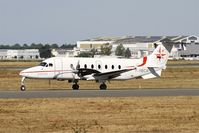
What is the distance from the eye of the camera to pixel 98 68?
47.5m

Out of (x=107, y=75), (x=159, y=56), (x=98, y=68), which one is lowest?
(x=107, y=75)

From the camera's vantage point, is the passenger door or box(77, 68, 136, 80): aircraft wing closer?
the passenger door

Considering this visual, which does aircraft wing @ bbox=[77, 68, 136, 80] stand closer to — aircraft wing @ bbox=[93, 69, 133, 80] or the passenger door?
aircraft wing @ bbox=[93, 69, 133, 80]

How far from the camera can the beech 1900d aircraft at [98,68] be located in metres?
46.2

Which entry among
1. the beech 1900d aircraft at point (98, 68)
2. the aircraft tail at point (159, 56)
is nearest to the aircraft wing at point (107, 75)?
the beech 1900d aircraft at point (98, 68)

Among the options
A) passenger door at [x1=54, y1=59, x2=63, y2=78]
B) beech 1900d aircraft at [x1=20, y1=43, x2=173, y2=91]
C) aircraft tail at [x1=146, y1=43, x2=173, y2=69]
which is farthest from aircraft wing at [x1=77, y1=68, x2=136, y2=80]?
aircraft tail at [x1=146, y1=43, x2=173, y2=69]

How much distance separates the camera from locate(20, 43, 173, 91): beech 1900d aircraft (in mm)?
46250

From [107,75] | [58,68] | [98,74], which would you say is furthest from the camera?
[107,75]

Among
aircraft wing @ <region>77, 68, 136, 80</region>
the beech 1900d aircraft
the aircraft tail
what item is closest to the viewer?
the beech 1900d aircraft

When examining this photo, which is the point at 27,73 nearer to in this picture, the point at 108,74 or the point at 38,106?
the point at 108,74

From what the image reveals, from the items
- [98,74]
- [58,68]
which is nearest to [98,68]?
[98,74]

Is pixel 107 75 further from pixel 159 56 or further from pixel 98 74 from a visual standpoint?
pixel 159 56

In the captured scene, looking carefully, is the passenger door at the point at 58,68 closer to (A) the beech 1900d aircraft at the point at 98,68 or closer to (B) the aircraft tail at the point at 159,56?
(A) the beech 1900d aircraft at the point at 98,68

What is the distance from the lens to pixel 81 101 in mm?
31953
